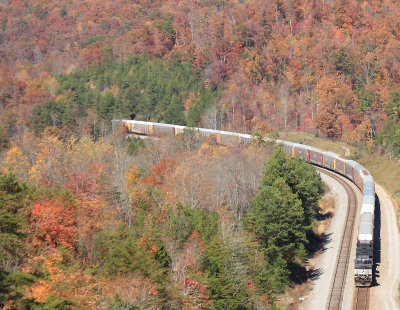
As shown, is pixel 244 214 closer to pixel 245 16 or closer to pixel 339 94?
pixel 339 94

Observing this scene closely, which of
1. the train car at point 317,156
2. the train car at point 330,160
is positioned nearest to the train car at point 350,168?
the train car at point 330,160

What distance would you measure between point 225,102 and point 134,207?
2601 inches

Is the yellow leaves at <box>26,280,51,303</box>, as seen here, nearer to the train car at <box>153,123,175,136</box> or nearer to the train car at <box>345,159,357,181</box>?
the train car at <box>345,159,357,181</box>

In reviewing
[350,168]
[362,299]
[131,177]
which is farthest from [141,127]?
[362,299]

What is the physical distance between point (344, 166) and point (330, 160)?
14.1ft

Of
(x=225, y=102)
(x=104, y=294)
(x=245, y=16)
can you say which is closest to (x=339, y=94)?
(x=225, y=102)

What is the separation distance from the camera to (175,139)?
100500 millimetres

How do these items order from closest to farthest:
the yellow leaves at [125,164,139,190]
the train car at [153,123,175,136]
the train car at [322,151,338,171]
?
the yellow leaves at [125,164,139,190] → the train car at [322,151,338,171] → the train car at [153,123,175,136]

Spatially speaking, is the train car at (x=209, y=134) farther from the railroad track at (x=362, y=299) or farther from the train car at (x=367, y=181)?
the railroad track at (x=362, y=299)

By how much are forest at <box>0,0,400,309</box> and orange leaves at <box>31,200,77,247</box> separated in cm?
13

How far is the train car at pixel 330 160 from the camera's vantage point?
8212cm

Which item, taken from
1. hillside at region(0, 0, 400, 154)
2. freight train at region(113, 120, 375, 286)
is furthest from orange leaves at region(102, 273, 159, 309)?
hillside at region(0, 0, 400, 154)

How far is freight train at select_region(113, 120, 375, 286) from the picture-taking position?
47.6 meters

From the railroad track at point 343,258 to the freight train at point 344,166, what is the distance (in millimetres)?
1724
